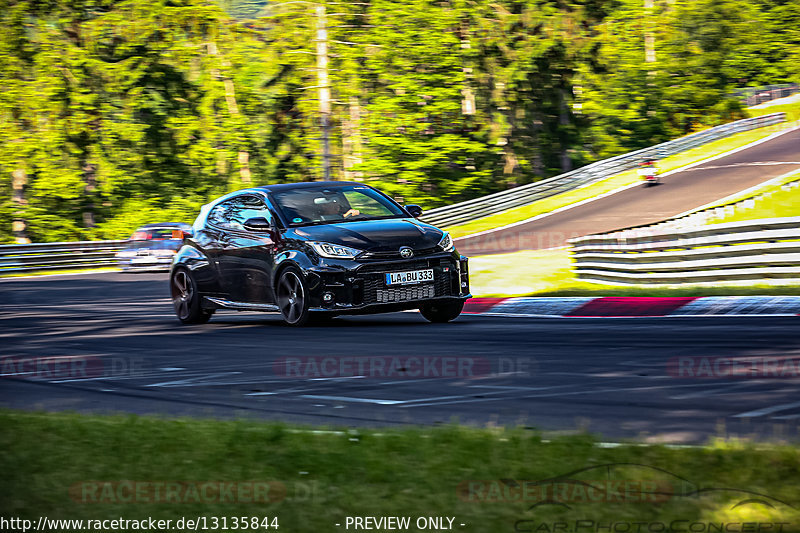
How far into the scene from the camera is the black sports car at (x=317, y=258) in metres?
12.2

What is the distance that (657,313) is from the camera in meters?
13.0

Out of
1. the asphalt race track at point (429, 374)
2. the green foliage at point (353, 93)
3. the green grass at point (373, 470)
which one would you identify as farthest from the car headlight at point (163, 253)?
the green grass at point (373, 470)

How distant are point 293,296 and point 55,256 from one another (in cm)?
2426

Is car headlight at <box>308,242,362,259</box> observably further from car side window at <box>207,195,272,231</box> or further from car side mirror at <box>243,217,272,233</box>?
car side window at <box>207,195,272,231</box>

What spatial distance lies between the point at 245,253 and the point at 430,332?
2.86m

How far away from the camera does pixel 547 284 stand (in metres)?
18.8

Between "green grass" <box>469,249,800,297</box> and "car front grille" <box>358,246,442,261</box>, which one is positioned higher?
"car front grille" <box>358,246,442,261</box>

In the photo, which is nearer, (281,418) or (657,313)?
(281,418)

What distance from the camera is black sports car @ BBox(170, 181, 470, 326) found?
40.1 feet

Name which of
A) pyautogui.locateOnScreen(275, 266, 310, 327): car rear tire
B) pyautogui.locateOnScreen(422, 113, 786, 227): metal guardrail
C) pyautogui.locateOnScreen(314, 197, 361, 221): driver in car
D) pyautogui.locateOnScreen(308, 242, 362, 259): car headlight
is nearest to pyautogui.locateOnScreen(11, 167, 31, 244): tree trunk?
pyautogui.locateOnScreen(422, 113, 786, 227): metal guardrail

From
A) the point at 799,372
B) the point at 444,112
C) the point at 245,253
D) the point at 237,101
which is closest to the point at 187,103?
the point at 237,101

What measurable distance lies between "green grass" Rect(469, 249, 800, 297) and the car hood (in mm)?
4070

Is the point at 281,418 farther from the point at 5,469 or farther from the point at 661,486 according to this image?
the point at 661,486

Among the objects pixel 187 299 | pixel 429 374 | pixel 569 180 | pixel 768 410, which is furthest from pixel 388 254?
pixel 569 180
